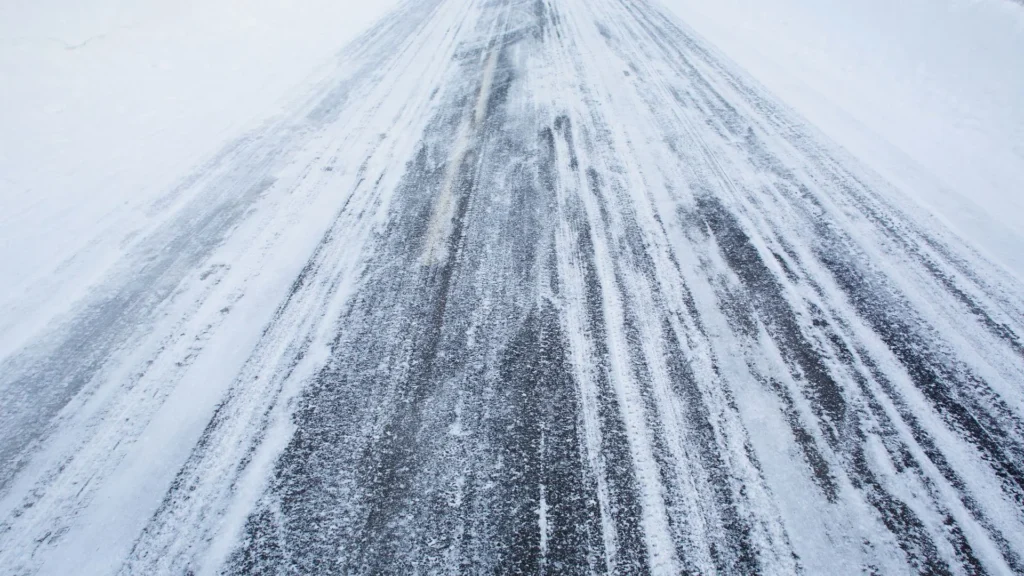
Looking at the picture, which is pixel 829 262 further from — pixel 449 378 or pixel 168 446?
pixel 168 446

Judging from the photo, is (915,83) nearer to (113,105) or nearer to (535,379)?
(535,379)

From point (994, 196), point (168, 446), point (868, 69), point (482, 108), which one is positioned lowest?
point (168, 446)

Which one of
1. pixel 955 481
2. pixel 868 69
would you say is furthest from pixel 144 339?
pixel 868 69

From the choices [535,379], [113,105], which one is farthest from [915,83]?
[113,105]

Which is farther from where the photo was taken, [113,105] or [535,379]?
[113,105]

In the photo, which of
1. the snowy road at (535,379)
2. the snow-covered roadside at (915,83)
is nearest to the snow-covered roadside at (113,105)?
the snowy road at (535,379)
